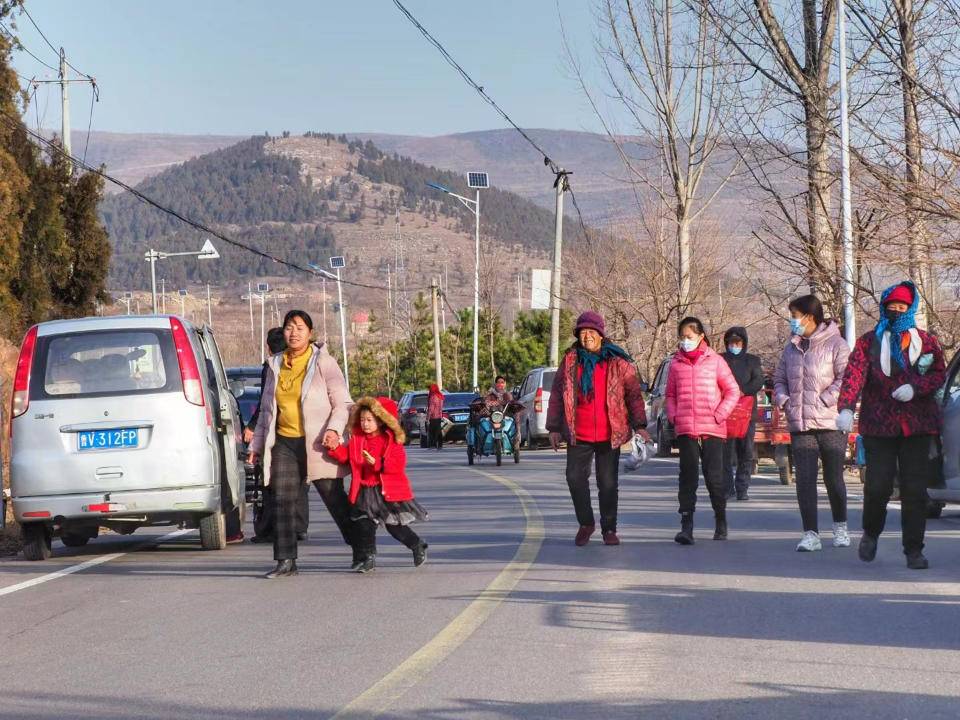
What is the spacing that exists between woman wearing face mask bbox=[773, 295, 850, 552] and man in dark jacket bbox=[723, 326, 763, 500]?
18.9 ft

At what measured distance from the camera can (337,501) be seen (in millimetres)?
11758

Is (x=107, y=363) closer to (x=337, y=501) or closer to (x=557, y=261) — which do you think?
(x=337, y=501)

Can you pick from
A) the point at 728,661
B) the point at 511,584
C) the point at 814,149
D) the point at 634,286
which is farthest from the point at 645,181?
the point at 728,661

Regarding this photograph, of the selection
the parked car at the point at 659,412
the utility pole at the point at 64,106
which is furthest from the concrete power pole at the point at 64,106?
the parked car at the point at 659,412

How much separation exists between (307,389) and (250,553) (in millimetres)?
2669

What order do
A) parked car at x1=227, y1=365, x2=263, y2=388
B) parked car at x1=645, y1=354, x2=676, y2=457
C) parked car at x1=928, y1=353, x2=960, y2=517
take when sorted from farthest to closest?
1. parked car at x1=645, y1=354, x2=676, y2=457
2. parked car at x1=227, y1=365, x2=263, y2=388
3. parked car at x1=928, y1=353, x2=960, y2=517

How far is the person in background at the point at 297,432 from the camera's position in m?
11.6

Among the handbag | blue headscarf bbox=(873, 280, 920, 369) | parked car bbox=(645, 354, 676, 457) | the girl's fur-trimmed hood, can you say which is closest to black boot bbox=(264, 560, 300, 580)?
the girl's fur-trimmed hood

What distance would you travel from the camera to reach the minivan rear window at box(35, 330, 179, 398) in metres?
13.0

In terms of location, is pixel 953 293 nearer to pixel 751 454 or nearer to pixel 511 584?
pixel 751 454

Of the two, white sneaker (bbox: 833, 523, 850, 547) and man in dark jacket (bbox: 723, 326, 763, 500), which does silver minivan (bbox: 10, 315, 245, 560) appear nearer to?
white sneaker (bbox: 833, 523, 850, 547)

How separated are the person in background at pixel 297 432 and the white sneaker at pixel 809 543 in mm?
3532

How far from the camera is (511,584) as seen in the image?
10.7 meters

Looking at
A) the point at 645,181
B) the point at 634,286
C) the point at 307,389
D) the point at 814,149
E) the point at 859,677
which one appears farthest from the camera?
the point at 634,286
